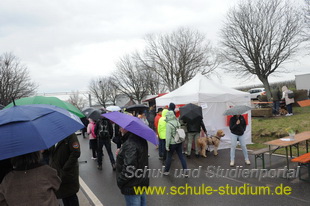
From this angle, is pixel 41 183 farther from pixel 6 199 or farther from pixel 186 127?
pixel 186 127

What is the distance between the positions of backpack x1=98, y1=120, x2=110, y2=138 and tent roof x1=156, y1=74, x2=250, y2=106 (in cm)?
401

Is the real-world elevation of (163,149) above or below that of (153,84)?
below

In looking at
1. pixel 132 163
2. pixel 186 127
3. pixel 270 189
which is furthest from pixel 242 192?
pixel 186 127

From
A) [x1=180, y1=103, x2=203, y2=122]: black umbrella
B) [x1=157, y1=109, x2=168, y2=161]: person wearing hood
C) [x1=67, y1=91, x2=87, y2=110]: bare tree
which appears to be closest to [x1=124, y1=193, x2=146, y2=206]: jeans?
[x1=157, y1=109, x2=168, y2=161]: person wearing hood

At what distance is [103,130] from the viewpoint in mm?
7020

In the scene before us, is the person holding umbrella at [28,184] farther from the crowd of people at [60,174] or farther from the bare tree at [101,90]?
the bare tree at [101,90]

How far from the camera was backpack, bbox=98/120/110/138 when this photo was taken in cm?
698

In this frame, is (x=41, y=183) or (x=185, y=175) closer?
(x=41, y=183)

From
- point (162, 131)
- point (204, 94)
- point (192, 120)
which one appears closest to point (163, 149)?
point (162, 131)

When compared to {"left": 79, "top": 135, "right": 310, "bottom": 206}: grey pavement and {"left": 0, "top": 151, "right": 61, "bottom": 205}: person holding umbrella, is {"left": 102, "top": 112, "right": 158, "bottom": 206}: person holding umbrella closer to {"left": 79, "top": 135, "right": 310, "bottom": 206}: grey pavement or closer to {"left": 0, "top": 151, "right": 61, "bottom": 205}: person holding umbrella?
{"left": 0, "top": 151, "right": 61, "bottom": 205}: person holding umbrella

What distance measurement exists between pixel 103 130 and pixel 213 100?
16.0 ft

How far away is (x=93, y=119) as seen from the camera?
847 cm

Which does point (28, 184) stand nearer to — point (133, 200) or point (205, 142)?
point (133, 200)

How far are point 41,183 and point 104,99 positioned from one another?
2169 inches
